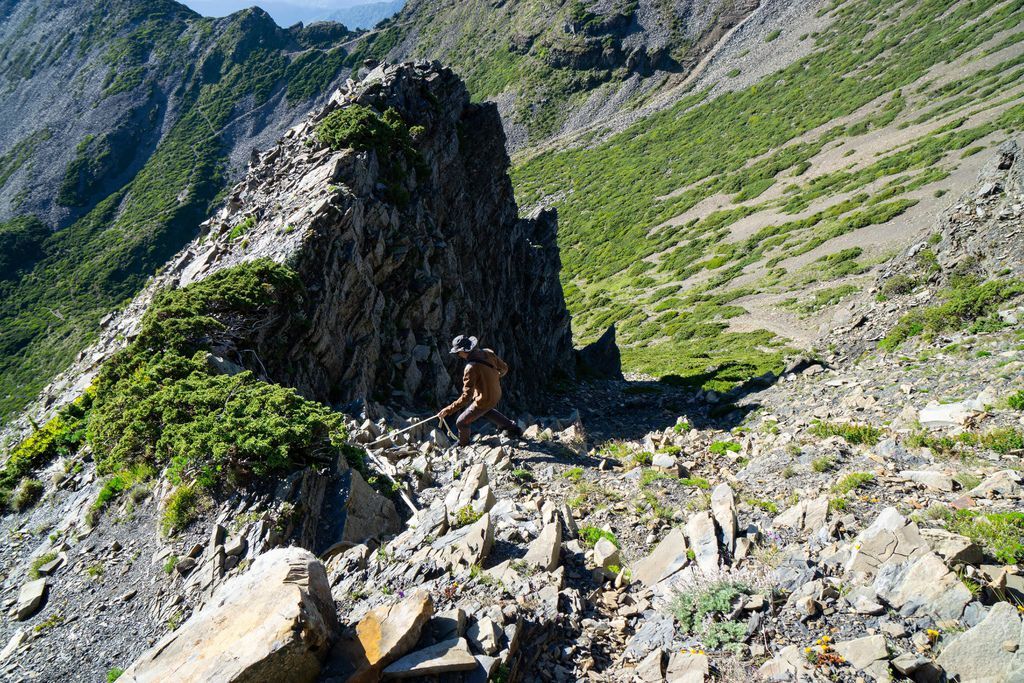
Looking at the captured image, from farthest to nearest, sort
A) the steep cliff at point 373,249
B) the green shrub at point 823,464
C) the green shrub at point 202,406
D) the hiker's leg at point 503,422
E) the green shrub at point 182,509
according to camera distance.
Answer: the steep cliff at point 373,249
the hiker's leg at point 503,422
the green shrub at point 202,406
the green shrub at point 823,464
the green shrub at point 182,509

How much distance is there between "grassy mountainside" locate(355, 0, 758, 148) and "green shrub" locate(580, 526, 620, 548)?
415 feet

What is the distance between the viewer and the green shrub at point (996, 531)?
5652 millimetres

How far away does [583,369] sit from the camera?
41.0m

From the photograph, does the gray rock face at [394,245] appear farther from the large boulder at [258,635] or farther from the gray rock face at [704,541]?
the gray rock face at [704,541]

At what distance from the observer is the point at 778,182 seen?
66500 mm

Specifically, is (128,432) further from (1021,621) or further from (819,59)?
(819,59)

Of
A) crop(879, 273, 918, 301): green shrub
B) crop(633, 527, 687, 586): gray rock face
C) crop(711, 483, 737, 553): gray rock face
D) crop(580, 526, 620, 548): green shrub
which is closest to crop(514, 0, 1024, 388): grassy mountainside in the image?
crop(879, 273, 918, 301): green shrub

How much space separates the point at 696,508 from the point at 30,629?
1044 cm

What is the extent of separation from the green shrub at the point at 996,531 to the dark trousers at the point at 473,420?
8034mm

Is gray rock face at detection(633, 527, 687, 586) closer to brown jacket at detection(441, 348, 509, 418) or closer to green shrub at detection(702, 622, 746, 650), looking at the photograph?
green shrub at detection(702, 622, 746, 650)

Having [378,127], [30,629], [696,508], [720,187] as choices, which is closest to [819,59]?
[720,187]

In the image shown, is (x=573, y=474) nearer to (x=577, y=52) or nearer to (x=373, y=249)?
(x=373, y=249)

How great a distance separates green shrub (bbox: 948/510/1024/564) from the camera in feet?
18.5

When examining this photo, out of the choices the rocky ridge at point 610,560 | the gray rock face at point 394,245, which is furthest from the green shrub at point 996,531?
the gray rock face at point 394,245
